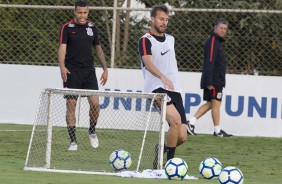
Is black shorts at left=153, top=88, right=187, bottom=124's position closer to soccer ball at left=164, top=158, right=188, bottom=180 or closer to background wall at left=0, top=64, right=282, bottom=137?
soccer ball at left=164, top=158, right=188, bottom=180

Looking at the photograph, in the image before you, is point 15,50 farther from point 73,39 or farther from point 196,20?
point 73,39

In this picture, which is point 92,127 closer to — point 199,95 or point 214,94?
point 214,94

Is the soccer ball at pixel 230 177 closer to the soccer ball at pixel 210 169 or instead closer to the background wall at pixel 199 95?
the soccer ball at pixel 210 169

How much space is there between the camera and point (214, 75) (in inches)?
681

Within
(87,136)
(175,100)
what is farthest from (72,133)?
(175,100)

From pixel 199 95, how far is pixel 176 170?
8035 mm

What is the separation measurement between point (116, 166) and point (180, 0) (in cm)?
833

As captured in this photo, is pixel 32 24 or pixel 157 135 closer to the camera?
pixel 157 135

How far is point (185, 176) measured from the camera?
10.3m

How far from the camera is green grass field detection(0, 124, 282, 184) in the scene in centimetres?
1006

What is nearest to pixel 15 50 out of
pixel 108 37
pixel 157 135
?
pixel 108 37

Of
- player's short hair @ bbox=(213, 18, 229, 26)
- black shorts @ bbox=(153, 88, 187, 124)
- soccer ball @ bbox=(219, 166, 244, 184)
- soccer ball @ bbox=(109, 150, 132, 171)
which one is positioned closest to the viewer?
soccer ball @ bbox=(219, 166, 244, 184)

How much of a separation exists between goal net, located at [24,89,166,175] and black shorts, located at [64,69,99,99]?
238mm

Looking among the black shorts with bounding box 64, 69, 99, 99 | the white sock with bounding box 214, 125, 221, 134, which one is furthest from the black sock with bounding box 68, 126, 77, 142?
the white sock with bounding box 214, 125, 221, 134
